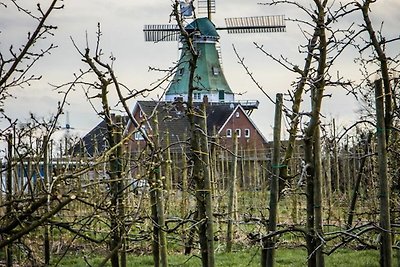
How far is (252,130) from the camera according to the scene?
125 feet

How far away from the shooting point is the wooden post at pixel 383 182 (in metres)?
4.84

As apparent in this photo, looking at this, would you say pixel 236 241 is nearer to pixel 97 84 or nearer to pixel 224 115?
pixel 97 84

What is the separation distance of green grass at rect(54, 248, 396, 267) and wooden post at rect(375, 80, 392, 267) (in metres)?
4.48

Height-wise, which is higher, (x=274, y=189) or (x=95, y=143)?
(x=95, y=143)

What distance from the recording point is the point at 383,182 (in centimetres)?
485

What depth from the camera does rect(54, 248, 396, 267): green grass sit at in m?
9.59

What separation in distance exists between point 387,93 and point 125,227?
87.3 inches

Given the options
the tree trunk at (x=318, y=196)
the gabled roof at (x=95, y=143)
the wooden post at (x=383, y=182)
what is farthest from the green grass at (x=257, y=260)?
the wooden post at (x=383, y=182)

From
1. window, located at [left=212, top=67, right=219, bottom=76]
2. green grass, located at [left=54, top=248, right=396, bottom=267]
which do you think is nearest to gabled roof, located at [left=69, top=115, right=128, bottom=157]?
green grass, located at [left=54, top=248, right=396, bottom=267]

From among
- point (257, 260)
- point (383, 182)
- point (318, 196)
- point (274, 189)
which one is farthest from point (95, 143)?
point (383, 182)

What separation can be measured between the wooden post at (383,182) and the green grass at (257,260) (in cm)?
448

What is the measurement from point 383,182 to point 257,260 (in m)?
5.30

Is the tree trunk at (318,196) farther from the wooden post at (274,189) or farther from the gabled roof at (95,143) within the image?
the gabled roof at (95,143)

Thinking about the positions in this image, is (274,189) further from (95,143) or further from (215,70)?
(215,70)
